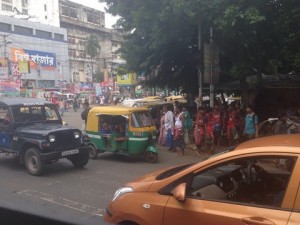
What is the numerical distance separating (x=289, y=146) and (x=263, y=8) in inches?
319

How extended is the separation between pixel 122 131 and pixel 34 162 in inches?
112

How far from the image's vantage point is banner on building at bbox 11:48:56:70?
63.6m

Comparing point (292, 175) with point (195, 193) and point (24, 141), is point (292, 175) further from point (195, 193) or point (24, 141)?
point (24, 141)

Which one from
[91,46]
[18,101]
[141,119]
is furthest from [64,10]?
[141,119]

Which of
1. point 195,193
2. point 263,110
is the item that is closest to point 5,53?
point 263,110

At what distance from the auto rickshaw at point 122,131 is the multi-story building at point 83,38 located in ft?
225

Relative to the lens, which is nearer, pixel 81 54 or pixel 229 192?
pixel 229 192

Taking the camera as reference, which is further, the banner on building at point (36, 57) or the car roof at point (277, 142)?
the banner on building at point (36, 57)

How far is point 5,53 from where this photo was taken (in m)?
61.1

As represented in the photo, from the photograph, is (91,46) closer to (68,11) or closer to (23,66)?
(68,11)

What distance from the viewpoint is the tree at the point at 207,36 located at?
1066 cm

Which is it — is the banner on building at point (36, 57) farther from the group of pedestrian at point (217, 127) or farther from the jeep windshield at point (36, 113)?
the group of pedestrian at point (217, 127)

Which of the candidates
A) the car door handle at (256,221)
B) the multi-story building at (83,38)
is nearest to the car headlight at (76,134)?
the car door handle at (256,221)

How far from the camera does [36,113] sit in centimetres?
1062
